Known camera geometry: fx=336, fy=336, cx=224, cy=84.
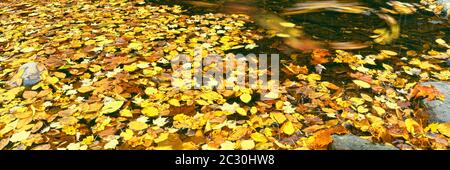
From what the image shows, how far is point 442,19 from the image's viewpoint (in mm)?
5184

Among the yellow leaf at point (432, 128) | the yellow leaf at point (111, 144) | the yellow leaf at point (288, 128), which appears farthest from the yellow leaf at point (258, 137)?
the yellow leaf at point (432, 128)

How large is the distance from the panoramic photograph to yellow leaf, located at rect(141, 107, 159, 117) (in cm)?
1

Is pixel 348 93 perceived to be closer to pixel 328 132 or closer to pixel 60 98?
pixel 328 132

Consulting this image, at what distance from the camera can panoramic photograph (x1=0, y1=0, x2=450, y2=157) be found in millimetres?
2764

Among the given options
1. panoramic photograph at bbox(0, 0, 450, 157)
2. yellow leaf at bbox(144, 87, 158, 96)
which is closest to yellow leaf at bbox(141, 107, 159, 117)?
panoramic photograph at bbox(0, 0, 450, 157)

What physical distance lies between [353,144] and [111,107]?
2.11m

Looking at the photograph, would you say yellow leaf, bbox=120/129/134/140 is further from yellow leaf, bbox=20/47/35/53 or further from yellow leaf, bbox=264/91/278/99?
yellow leaf, bbox=20/47/35/53

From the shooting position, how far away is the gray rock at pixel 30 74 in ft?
11.3

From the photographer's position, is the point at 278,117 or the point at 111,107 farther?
the point at 111,107

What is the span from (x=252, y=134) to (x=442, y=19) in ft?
13.8

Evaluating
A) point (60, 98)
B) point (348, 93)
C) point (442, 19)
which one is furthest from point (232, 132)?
point (442, 19)

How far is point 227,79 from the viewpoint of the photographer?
352 centimetres

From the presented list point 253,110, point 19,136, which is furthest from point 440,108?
point 19,136

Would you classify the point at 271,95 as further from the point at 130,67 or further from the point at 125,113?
the point at 130,67
